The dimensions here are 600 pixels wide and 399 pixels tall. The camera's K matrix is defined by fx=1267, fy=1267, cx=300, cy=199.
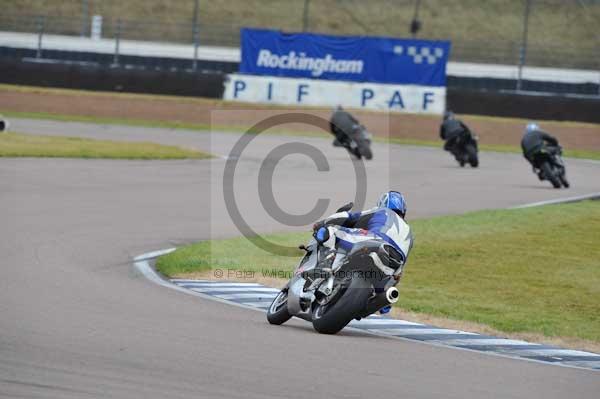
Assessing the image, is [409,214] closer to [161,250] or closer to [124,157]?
[161,250]

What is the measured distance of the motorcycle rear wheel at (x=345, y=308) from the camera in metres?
9.31

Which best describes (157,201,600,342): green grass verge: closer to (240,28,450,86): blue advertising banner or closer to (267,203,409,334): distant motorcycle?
(267,203,409,334): distant motorcycle

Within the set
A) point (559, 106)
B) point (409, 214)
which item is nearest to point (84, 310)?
point (409, 214)

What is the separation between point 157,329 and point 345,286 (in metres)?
1.42

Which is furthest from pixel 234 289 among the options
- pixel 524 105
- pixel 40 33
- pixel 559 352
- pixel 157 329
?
pixel 40 33

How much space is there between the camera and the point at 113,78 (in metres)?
37.2

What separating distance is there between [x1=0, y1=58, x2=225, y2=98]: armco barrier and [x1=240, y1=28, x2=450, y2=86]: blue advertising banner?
1.37m

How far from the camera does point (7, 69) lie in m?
37.4

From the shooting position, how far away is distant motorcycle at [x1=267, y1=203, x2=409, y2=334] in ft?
30.7

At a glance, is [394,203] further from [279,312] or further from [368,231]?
[279,312]

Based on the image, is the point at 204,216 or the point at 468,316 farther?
the point at 204,216

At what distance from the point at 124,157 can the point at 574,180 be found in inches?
376
